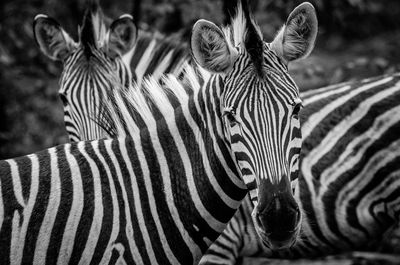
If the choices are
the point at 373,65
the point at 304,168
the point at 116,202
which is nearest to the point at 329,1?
the point at 373,65

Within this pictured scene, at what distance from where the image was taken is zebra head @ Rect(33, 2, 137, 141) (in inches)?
229

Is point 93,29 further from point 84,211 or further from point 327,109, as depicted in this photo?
point 84,211

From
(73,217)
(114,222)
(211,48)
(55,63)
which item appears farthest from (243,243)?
(55,63)

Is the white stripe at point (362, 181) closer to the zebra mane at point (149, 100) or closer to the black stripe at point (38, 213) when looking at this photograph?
the zebra mane at point (149, 100)

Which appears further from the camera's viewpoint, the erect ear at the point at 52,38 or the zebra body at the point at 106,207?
the erect ear at the point at 52,38

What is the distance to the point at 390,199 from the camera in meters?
5.57

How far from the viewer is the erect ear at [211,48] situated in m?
3.80

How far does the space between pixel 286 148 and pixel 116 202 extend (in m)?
1.15

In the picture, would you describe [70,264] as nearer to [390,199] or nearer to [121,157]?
[121,157]

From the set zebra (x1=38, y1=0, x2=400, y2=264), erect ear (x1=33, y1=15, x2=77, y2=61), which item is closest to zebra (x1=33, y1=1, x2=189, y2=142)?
erect ear (x1=33, y1=15, x2=77, y2=61)

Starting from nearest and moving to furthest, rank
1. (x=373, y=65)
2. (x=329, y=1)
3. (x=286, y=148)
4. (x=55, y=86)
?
(x=286, y=148) → (x=373, y=65) → (x=329, y=1) → (x=55, y=86)

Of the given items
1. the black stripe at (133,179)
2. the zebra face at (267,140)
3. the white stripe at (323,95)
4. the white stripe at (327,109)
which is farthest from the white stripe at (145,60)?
the zebra face at (267,140)

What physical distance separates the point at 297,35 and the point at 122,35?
300 centimetres

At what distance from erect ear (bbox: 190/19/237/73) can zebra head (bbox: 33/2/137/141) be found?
1.79 m
